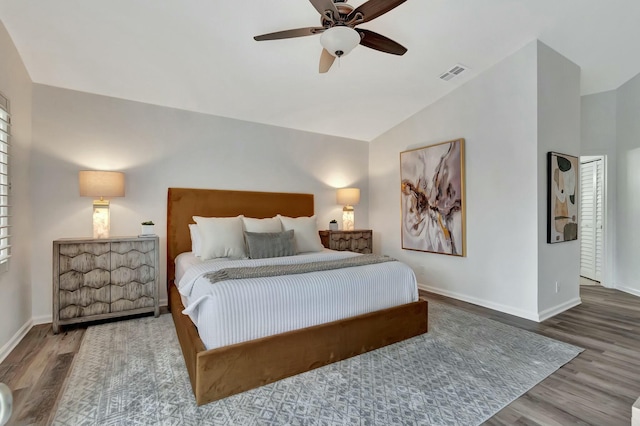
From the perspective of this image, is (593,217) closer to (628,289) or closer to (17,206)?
(628,289)

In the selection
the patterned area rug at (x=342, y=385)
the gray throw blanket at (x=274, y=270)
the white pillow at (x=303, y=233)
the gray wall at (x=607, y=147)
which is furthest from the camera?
the gray wall at (x=607, y=147)

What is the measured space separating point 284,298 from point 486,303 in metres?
2.82

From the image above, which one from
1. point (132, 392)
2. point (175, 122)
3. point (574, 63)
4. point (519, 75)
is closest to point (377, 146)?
point (519, 75)

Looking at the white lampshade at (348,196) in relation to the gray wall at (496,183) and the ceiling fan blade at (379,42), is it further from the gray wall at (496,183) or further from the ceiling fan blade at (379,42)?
the ceiling fan blade at (379,42)

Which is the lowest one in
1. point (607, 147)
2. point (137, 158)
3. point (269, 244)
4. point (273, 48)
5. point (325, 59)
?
point (269, 244)

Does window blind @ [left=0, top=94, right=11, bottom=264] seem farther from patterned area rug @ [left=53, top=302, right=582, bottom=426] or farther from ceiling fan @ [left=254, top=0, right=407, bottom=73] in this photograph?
ceiling fan @ [left=254, top=0, right=407, bottom=73]

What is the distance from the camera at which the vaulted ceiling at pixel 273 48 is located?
8.49 feet

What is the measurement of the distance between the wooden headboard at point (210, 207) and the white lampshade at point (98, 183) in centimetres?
69

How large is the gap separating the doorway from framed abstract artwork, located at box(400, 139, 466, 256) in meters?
2.63

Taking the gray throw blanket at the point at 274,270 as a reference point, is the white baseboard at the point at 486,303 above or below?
below

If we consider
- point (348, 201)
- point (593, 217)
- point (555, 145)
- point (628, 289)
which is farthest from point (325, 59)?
point (628, 289)

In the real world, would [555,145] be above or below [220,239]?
above

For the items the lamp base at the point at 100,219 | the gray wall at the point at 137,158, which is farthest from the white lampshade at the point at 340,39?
→ the lamp base at the point at 100,219

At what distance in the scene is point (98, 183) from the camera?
3.16 metres
